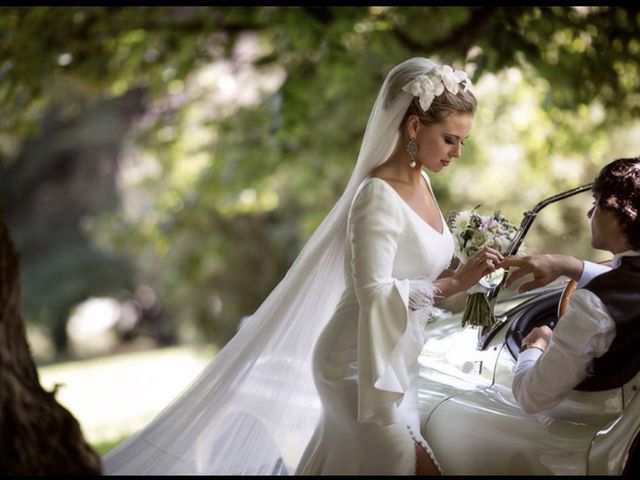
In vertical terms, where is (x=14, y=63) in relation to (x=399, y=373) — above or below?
above

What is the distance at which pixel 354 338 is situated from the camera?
3613 millimetres

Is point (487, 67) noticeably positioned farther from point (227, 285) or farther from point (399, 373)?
point (227, 285)

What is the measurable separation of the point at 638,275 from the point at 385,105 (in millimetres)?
1194

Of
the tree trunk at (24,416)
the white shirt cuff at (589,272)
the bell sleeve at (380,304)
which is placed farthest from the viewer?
the white shirt cuff at (589,272)

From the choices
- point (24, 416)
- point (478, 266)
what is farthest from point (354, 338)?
point (24, 416)

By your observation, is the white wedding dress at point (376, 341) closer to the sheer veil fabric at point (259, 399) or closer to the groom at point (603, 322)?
the sheer veil fabric at point (259, 399)

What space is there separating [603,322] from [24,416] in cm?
204

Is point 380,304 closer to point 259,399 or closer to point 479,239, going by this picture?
point 479,239

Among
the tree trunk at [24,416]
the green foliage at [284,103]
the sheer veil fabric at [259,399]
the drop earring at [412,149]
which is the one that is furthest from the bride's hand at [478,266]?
the green foliage at [284,103]

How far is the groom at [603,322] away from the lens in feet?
10.5

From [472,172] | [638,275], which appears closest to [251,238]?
[472,172]

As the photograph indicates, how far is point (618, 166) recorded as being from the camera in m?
3.42

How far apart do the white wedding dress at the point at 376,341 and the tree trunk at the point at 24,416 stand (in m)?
Result: 0.99

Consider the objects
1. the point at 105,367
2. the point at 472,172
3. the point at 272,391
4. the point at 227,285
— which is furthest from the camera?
the point at 105,367
